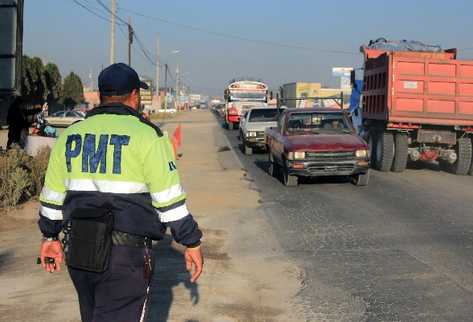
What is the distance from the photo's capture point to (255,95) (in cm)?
3978

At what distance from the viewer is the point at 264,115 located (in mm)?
23812

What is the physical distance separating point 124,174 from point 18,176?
6991 millimetres

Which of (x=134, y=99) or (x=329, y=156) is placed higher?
(x=134, y=99)

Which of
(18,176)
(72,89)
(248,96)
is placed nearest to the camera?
(18,176)

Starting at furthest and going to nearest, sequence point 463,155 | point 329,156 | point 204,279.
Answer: point 463,155 → point 329,156 → point 204,279

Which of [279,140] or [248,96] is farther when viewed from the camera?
[248,96]

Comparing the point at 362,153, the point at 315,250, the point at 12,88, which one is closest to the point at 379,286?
the point at 315,250

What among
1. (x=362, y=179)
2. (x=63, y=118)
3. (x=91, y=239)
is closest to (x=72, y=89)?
(x=63, y=118)

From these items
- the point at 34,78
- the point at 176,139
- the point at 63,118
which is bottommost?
the point at 176,139

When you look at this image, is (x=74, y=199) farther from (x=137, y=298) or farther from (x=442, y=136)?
(x=442, y=136)

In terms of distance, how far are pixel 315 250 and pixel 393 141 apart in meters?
9.07

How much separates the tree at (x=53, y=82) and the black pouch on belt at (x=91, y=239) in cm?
5035

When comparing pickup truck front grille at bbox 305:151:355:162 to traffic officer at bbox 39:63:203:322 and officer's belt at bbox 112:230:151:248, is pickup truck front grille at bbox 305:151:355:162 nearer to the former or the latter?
traffic officer at bbox 39:63:203:322

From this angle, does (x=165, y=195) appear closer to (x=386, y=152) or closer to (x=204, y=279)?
(x=204, y=279)
